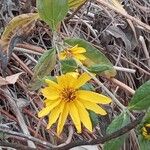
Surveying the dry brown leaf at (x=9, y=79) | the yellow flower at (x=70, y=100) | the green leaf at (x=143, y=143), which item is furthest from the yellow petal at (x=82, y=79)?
the dry brown leaf at (x=9, y=79)

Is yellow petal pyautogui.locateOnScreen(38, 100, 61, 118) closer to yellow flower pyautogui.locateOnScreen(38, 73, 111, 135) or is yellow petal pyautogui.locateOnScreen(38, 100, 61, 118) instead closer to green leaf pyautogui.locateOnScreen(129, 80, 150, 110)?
yellow flower pyautogui.locateOnScreen(38, 73, 111, 135)

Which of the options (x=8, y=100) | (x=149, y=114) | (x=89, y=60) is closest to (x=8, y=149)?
(x=8, y=100)

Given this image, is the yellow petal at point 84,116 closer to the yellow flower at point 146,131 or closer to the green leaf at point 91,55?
the yellow flower at point 146,131

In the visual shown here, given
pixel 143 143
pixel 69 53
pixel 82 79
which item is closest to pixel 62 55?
pixel 69 53

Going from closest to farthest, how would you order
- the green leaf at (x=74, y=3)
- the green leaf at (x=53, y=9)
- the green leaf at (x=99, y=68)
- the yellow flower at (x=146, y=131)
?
Result: the yellow flower at (x=146, y=131), the green leaf at (x=99, y=68), the green leaf at (x=53, y=9), the green leaf at (x=74, y=3)

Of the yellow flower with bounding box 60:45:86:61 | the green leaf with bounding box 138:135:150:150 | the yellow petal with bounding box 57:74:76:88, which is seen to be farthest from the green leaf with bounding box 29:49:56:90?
the green leaf with bounding box 138:135:150:150

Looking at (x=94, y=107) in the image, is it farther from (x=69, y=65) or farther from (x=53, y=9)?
(x=53, y=9)

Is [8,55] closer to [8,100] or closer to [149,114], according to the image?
[8,100]
